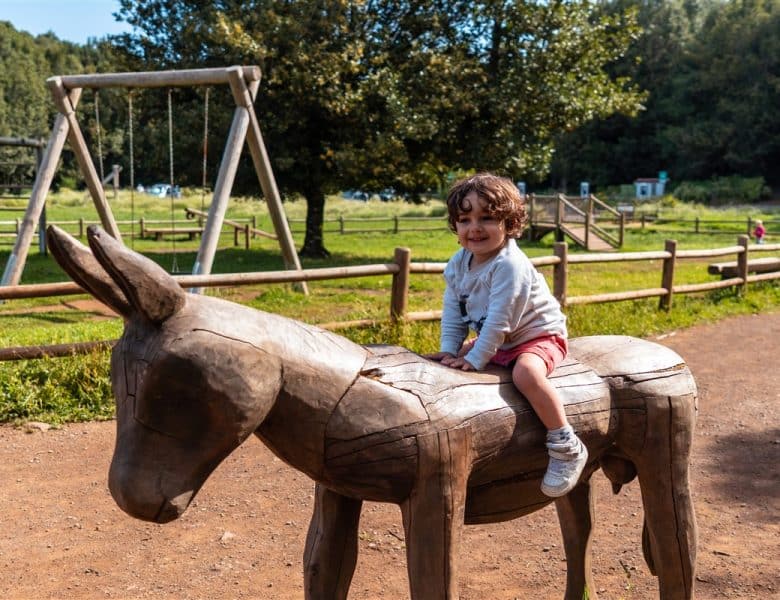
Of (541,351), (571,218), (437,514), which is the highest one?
(541,351)

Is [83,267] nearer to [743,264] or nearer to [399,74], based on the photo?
[743,264]

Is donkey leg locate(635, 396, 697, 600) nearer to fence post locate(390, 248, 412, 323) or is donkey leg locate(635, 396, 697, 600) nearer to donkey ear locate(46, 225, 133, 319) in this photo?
donkey ear locate(46, 225, 133, 319)

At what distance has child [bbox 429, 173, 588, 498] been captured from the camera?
2.12 meters

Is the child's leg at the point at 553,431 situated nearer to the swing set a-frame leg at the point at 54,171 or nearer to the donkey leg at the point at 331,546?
the donkey leg at the point at 331,546

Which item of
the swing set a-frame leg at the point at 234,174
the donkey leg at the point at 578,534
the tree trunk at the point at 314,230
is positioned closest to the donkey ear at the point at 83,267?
the donkey leg at the point at 578,534

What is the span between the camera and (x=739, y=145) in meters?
48.3

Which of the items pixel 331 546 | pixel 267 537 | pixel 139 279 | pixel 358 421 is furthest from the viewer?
pixel 267 537

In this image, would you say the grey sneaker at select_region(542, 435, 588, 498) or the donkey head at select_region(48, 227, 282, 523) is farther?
the grey sneaker at select_region(542, 435, 588, 498)

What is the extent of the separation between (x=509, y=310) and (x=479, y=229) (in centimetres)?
24

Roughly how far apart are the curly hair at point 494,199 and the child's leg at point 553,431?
0.41 meters

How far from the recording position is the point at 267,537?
3975mm

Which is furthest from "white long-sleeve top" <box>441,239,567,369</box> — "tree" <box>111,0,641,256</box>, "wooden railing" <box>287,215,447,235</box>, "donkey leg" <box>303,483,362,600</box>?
"wooden railing" <box>287,215,447,235</box>

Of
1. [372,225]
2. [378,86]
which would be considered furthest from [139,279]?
[372,225]

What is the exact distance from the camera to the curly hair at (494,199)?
215 centimetres
